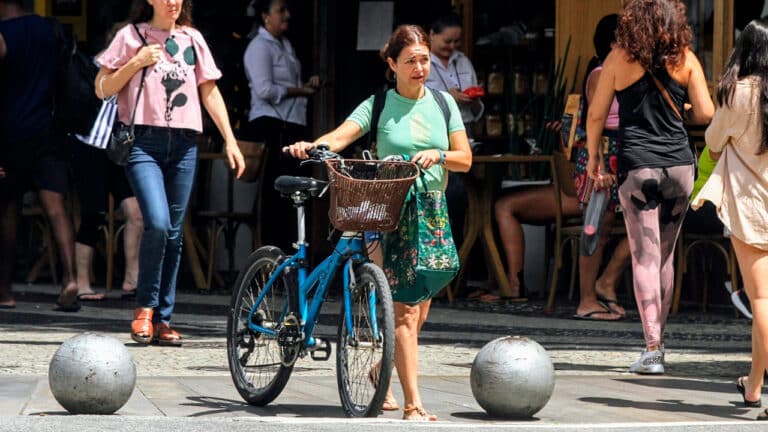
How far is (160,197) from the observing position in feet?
30.2

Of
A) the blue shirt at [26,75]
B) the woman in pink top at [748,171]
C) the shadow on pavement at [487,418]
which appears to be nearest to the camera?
the shadow on pavement at [487,418]

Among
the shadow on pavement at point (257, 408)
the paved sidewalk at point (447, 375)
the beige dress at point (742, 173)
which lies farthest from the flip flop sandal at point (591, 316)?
the shadow on pavement at point (257, 408)

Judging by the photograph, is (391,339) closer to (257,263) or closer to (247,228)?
(257,263)

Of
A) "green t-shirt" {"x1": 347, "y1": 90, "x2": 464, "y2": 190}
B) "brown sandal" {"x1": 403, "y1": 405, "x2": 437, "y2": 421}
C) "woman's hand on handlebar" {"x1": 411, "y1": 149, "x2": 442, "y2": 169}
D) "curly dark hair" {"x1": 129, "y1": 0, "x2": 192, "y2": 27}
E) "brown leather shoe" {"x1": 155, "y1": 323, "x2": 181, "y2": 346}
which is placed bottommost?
"brown leather shoe" {"x1": 155, "y1": 323, "x2": 181, "y2": 346}

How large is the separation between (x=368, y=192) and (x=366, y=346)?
0.64 metres

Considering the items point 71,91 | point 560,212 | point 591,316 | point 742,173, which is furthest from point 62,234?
point 742,173

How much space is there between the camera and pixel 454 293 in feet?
42.6

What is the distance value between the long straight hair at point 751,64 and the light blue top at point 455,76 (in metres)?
4.83

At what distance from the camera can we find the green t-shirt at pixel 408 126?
713cm

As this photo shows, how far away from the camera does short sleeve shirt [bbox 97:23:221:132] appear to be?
364 inches

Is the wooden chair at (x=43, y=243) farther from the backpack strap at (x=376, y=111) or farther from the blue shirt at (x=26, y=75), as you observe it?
the backpack strap at (x=376, y=111)

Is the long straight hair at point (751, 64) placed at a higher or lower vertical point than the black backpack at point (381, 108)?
higher

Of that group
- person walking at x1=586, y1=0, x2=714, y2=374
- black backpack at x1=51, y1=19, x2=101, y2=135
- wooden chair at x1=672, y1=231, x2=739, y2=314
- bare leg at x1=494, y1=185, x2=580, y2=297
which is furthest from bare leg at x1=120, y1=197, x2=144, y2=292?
person walking at x1=586, y1=0, x2=714, y2=374

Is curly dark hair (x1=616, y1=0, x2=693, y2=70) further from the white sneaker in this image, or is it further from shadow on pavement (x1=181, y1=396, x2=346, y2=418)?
shadow on pavement (x1=181, y1=396, x2=346, y2=418)
